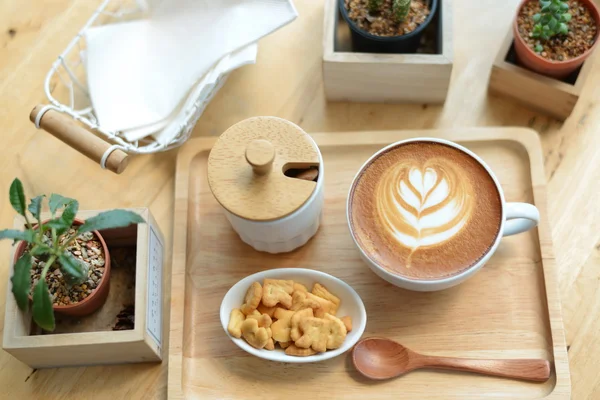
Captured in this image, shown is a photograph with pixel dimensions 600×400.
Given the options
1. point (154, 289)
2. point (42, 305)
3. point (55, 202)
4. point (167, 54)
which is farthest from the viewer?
point (167, 54)

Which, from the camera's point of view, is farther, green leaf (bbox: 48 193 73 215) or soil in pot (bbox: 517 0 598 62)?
soil in pot (bbox: 517 0 598 62)

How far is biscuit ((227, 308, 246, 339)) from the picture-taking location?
3.53ft

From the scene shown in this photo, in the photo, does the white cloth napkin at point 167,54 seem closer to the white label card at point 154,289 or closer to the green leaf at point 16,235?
the white label card at point 154,289

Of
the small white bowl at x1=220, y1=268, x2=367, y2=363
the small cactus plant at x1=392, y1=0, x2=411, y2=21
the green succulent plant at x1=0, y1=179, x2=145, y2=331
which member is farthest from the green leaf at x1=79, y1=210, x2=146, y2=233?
the small cactus plant at x1=392, y1=0, x2=411, y2=21

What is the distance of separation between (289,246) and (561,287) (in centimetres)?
48

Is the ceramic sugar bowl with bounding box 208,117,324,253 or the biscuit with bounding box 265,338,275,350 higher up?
the ceramic sugar bowl with bounding box 208,117,324,253

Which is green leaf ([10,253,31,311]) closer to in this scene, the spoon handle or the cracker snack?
the cracker snack

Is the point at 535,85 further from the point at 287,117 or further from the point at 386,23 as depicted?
the point at 287,117

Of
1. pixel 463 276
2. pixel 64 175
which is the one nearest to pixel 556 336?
pixel 463 276

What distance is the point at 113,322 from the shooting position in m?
1.16

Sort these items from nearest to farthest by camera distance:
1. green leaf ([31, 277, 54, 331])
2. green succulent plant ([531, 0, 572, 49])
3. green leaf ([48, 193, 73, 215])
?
green leaf ([31, 277, 54, 331]) < green leaf ([48, 193, 73, 215]) < green succulent plant ([531, 0, 572, 49])

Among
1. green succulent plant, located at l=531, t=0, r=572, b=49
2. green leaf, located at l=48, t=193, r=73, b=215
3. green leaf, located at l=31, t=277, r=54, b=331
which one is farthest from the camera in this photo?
green succulent plant, located at l=531, t=0, r=572, b=49

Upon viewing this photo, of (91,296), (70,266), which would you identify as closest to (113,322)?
(91,296)

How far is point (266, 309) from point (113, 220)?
0.30 meters
